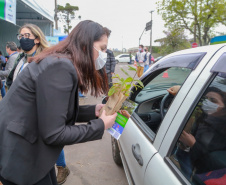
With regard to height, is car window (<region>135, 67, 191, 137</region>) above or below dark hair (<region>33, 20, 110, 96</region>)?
below

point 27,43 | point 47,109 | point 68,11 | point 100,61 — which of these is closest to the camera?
point 47,109

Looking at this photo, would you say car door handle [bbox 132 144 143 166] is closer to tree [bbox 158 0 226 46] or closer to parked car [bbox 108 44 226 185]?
parked car [bbox 108 44 226 185]

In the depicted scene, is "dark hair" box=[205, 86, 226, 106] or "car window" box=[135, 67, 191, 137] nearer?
"dark hair" box=[205, 86, 226, 106]

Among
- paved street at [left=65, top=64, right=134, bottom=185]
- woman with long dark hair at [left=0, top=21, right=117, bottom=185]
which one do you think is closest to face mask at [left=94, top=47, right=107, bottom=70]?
woman with long dark hair at [left=0, top=21, right=117, bottom=185]

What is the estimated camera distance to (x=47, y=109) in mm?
967

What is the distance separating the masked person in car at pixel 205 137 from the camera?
1.14 m

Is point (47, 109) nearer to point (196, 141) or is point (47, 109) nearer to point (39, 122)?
point (39, 122)

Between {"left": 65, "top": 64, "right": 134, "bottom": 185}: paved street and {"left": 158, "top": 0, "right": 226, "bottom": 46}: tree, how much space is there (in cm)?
1670

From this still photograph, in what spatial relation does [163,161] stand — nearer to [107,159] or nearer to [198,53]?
[198,53]

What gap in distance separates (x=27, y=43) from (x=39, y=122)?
1765 mm

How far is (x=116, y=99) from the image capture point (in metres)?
1.19

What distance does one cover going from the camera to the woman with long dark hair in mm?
982

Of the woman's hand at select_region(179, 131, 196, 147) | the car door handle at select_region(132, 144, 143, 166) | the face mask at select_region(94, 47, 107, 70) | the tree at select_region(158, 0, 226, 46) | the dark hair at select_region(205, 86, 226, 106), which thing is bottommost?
the car door handle at select_region(132, 144, 143, 166)

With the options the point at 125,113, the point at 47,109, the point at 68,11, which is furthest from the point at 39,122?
the point at 68,11
